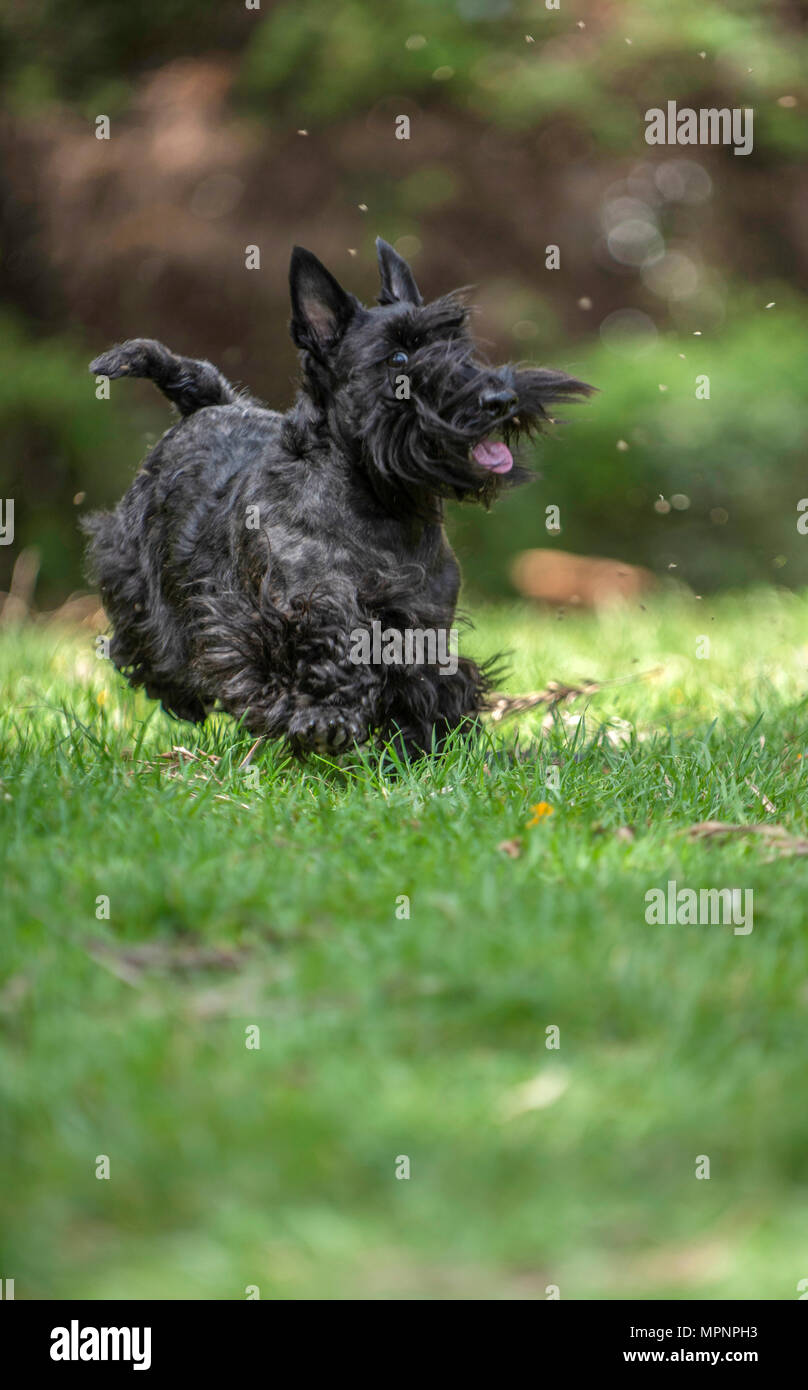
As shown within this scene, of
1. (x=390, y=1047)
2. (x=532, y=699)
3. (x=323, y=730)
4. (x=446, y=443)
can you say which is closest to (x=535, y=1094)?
(x=390, y=1047)

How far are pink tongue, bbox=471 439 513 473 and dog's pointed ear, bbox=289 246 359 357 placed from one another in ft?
1.73

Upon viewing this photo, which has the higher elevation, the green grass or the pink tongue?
the pink tongue

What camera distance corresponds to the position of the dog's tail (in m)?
4.71

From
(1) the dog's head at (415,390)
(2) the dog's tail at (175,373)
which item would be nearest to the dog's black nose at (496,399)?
(1) the dog's head at (415,390)

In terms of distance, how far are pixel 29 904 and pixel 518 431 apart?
221 centimetres

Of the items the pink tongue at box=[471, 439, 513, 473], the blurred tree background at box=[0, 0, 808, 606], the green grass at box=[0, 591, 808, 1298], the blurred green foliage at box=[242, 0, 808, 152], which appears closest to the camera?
the green grass at box=[0, 591, 808, 1298]

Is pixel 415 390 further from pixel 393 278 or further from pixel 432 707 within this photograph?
pixel 432 707

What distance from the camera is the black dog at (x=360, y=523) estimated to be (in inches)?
151

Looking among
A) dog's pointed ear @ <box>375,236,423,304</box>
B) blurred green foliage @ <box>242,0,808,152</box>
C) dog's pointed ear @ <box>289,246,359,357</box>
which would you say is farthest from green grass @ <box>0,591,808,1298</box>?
blurred green foliage @ <box>242,0,808,152</box>

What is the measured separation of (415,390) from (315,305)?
1.35 ft

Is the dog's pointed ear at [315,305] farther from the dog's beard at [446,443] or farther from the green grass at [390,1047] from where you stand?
the green grass at [390,1047]

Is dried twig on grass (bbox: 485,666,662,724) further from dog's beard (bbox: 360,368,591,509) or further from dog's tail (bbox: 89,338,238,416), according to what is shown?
dog's tail (bbox: 89,338,238,416)

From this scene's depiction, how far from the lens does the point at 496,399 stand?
3803 millimetres
